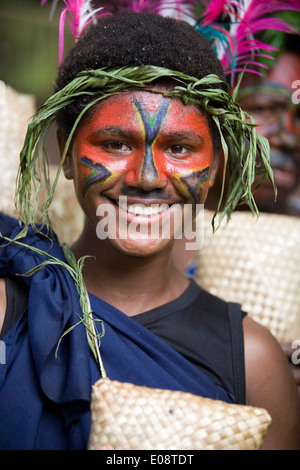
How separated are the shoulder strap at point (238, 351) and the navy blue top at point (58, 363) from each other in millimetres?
56

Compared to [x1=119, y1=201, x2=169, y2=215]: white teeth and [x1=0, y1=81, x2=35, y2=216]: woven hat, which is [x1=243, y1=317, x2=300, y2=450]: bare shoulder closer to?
[x1=119, y1=201, x2=169, y2=215]: white teeth

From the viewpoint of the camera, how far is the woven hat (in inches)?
100

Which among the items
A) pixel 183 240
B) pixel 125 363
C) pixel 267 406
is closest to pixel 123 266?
pixel 125 363

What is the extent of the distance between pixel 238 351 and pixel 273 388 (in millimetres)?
142

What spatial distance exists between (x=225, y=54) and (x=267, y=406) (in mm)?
1067

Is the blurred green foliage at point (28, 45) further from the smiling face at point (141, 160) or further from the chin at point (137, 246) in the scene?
the chin at point (137, 246)

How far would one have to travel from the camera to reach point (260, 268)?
2.48m

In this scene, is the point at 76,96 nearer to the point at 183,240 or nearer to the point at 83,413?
the point at 83,413

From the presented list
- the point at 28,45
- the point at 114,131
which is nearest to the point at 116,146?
the point at 114,131

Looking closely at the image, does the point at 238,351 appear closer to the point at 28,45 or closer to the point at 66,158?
the point at 66,158

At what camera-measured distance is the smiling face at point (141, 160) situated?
155 centimetres

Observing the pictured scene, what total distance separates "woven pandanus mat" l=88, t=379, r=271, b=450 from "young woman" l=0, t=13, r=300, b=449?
0.44ft

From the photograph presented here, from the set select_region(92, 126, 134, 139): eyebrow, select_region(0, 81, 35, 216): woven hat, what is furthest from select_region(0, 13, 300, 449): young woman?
select_region(0, 81, 35, 216): woven hat

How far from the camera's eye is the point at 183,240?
291 centimetres
